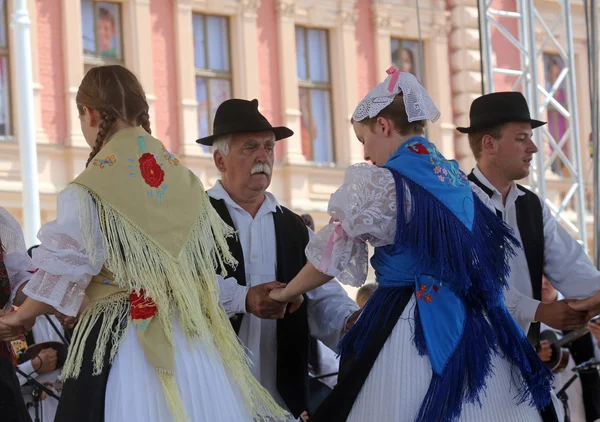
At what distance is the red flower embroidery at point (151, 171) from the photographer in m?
3.71

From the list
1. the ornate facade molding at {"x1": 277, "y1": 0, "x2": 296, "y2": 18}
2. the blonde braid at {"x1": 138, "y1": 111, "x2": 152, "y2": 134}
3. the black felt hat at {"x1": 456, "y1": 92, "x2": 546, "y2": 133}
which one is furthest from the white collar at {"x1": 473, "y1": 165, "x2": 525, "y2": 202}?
the ornate facade molding at {"x1": 277, "y1": 0, "x2": 296, "y2": 18}

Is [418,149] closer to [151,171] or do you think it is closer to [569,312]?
[151,171]

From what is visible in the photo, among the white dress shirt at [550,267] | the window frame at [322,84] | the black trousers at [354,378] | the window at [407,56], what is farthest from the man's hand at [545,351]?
the window at [407,56]

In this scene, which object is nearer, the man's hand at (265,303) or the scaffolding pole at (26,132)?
the man's hand at (265,303)

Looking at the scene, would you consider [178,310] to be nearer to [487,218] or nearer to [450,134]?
[487,218]

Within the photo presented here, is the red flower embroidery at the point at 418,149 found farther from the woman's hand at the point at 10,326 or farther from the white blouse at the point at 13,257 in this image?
the white blouse at the point at 13,257

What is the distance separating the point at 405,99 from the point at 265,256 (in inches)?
44.5

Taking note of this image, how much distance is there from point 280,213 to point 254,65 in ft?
39.2

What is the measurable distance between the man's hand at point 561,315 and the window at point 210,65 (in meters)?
12.1

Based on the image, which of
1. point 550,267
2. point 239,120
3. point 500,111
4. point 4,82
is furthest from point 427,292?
point 4,82

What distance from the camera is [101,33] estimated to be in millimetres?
15484

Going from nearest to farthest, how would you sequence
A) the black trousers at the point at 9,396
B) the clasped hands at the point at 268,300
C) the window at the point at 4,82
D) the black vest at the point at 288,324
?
the black trousers at the point at 9,396, the clasped hands at the point at 268,300, the black vest at the point at 288,324, the window at the point at 4,82

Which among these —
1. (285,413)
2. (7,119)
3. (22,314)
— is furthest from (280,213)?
(7,119)

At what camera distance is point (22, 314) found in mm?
3660
